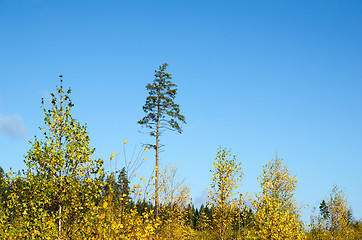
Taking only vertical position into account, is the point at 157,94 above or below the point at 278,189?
above

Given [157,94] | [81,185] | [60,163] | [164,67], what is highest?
[164,67]

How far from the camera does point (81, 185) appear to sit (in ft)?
37.2

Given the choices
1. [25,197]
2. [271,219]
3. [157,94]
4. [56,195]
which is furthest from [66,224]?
[157,94]

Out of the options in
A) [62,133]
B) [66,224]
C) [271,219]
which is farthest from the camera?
[271,219]

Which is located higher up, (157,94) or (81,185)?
(157,94)

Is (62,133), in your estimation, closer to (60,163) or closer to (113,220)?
(60,163)

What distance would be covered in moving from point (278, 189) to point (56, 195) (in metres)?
24.1

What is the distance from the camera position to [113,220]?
8539 mm

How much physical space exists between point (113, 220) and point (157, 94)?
25951 millimetres

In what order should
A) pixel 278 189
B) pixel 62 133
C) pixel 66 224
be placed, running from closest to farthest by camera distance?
pixel 66 224 < pixel 62 133 < pixel 278 189


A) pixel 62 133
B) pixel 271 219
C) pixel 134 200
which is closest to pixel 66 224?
pixel 62 133

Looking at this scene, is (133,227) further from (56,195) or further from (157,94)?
(157,94)

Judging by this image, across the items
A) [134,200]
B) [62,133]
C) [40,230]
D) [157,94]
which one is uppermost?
[157,94]

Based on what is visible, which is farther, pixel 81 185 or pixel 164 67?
pixel 164 67
